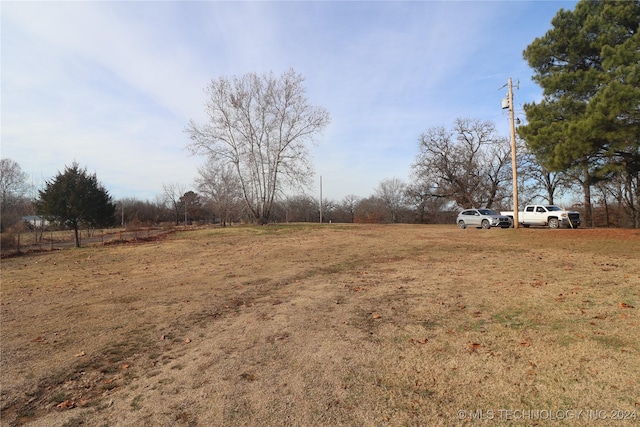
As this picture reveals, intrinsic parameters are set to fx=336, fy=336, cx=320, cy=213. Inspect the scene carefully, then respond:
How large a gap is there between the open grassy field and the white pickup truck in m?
14.5

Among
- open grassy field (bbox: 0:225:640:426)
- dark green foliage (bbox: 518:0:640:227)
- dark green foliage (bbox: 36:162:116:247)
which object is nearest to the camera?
open grassy field (bbox: 0:225:640:426)

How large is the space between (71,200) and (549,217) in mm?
31187

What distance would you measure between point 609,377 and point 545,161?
1682 cm

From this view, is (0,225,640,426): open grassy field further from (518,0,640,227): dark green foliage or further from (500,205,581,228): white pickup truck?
(500,205,581,228): white pickup truck

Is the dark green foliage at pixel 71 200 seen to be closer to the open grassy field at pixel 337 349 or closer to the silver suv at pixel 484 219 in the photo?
the open grassy field at pixel 337 349

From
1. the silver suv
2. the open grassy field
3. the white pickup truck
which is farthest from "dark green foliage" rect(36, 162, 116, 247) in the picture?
the white pickup truck

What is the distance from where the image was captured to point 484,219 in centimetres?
2292

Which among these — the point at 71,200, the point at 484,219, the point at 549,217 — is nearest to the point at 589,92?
the point at 549,217

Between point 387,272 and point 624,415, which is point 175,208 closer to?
point 387,272

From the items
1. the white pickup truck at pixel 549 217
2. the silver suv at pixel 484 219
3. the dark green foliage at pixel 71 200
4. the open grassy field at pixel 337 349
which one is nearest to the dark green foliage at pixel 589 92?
the white pickup truck at pixel 549 217

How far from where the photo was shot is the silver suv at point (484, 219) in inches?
877


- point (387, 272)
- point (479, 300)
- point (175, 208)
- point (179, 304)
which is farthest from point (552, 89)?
point (175, 208)

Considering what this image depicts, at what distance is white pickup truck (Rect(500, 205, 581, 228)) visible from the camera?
853 inches

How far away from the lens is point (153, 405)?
3.34 metres
